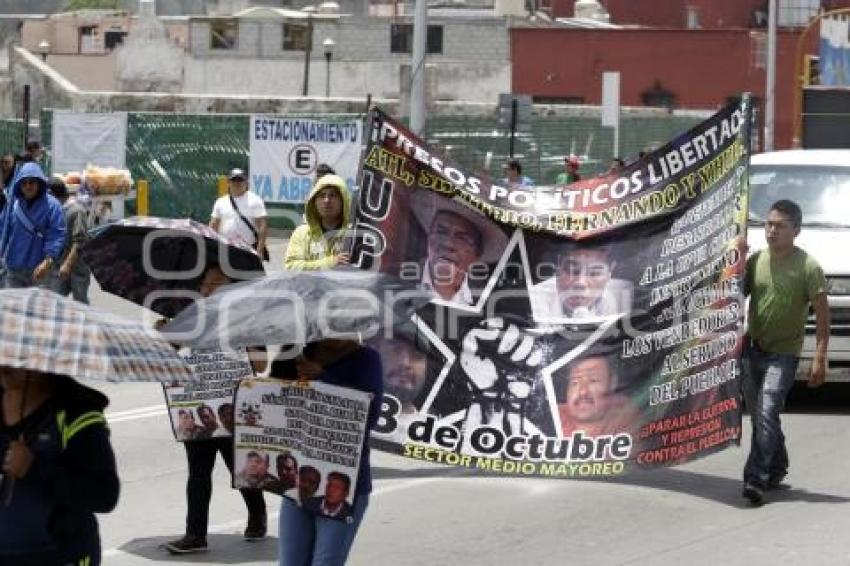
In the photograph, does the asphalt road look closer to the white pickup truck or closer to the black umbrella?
the white pickup truck

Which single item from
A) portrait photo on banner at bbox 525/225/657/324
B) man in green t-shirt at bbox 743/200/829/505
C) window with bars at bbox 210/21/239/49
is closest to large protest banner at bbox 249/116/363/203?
portrait photo on banner at bbox 525/225/657/324

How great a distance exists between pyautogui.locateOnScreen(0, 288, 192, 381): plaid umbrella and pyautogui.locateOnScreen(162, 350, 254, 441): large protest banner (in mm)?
3705

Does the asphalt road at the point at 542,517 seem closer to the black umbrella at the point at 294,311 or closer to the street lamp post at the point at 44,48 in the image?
the black umbrella at the point at 294,311

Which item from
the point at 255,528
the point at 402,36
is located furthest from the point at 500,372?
the point at 402,36

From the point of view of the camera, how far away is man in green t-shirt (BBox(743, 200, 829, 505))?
428 inches

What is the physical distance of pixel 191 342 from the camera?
6645mm

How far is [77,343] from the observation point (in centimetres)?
529

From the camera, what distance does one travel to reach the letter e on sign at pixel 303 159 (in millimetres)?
33625

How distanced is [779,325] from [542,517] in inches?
72.9

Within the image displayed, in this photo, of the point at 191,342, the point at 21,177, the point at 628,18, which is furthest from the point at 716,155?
the point at 628,18

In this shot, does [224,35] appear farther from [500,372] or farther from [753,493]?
[753,493]

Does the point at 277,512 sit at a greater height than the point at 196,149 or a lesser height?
lesser

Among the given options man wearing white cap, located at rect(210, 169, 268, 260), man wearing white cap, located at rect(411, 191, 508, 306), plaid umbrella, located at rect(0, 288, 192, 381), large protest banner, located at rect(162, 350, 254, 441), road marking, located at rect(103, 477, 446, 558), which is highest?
plaid umbrella, located at rect(0, 288, 192, 381)

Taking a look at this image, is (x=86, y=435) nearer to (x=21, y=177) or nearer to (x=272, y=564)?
(x=272, y=564)
